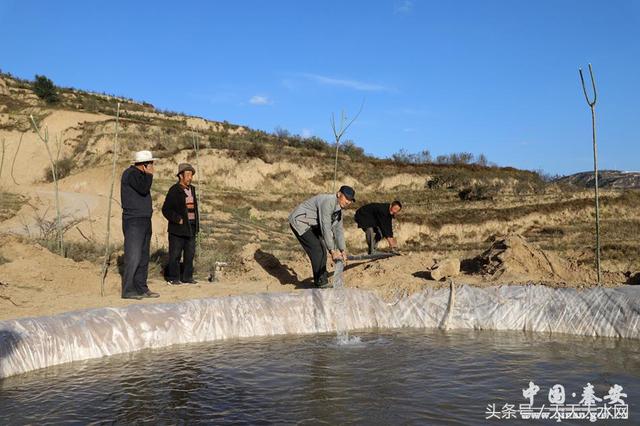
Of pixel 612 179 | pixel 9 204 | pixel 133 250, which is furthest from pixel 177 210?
pixel 612 179

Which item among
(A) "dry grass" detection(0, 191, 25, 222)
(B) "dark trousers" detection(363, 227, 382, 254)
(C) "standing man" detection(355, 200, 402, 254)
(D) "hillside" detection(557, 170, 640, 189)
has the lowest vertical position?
(B) "dark trousers" detection(363, 227, 382, 254)

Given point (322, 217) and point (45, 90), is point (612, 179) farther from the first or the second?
point (322, 217)

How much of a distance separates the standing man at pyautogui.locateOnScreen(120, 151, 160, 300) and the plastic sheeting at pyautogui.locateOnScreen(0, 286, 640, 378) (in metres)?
0.89

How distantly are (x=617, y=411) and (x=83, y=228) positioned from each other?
10.6 metres

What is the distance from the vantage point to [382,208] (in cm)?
895

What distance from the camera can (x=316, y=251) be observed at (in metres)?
6.85

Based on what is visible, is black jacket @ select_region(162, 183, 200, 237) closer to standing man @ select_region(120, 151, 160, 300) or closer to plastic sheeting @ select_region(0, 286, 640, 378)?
standing man @ select_region(120, 151, 160, 300)

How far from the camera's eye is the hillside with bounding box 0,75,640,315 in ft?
23.9

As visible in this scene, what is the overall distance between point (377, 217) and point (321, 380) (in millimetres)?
5057

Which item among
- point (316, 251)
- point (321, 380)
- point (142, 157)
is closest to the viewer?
point (321, 380)

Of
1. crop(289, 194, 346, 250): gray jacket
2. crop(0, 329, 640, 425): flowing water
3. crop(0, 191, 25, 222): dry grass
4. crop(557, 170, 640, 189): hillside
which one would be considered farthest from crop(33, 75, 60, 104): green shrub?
crop(557, 170, 640, 189): hillside

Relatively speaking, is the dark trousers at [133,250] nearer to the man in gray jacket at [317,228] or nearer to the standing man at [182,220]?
the standing man at [182,220]

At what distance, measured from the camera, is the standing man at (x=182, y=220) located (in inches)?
271

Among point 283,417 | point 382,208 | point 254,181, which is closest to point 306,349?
point 283,417
